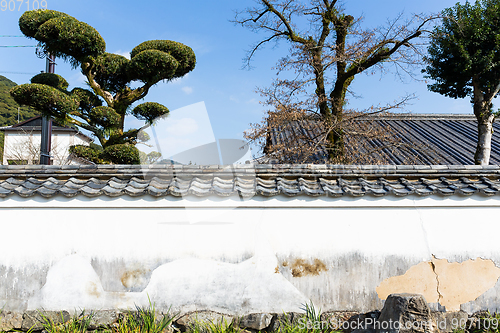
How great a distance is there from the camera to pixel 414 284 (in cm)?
458

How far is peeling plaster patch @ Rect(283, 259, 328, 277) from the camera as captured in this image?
4.55m

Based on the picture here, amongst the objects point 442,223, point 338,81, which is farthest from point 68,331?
point 338,81

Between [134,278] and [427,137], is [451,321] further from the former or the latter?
[427,137]

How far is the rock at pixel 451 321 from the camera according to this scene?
4465 mm

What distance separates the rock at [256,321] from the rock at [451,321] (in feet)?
→ 7.89

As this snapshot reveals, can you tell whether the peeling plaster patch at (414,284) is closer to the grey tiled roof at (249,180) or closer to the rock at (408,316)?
the rock at (408,316)

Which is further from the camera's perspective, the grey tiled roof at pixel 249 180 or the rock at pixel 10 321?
the grey tiled roof at pixel 249 180

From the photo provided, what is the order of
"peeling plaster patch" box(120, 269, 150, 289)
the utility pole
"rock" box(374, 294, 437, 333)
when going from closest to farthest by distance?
"rock" box(374, 294, 437, 333) < "peeling plaster patch" box(120, 269, 150, 289) < the utility pole

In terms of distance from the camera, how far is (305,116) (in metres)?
9.74

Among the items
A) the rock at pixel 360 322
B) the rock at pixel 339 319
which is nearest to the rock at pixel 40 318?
the rock at pixel 339 319

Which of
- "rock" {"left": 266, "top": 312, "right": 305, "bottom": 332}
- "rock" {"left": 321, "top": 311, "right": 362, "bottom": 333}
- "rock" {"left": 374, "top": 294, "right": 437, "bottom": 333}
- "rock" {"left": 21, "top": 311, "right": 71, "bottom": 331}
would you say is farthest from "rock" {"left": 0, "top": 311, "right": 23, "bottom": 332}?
"rock" {"left": 374, "top": 294, "right": 437, "bottom": 333}

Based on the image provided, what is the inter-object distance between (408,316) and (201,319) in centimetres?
265

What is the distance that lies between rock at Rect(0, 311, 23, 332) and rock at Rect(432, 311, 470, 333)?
5.87 metres

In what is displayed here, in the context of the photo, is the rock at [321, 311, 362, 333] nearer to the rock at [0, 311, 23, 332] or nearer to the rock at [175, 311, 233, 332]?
the rock at [175, 311, 233, 332]
